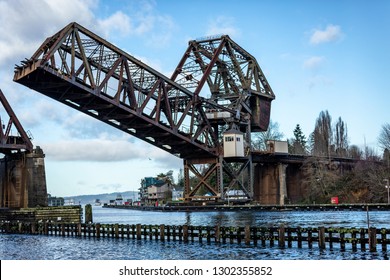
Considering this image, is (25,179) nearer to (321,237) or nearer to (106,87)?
(106,87)

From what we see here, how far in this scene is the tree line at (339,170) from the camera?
3172 inches

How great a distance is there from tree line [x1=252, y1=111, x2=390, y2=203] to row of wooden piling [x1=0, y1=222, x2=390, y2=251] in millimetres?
43495

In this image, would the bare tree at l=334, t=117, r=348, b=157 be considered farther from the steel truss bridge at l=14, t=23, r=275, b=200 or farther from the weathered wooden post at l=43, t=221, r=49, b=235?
the weathered wooden post at l=43, t=221, r=49, b=235

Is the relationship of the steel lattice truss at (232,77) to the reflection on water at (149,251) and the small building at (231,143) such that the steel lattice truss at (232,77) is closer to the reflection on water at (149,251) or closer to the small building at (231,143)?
the small building at (231,143)

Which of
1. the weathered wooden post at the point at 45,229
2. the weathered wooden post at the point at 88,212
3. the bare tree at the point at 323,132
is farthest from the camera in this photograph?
the bare tree at the point at 323,132

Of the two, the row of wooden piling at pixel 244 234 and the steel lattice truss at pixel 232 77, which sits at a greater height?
the steel lattice truss at pixel 232 77

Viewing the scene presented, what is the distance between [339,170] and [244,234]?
66.9 metres

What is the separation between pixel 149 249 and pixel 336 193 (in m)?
60.0

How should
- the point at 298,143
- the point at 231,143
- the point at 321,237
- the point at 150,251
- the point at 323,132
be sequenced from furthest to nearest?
the point at 298,143
the point at 323,132
the point at 231,143
the point at 150,251
the point at 321,237

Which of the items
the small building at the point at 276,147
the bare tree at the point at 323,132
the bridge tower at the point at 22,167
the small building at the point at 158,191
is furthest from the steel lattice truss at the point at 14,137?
the small building at the point at 158,191

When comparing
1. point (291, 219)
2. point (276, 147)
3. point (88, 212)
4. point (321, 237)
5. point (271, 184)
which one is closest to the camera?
point (321, 237)

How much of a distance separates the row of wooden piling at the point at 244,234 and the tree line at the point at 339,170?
43.5 m

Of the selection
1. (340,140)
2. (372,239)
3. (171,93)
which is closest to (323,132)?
(340,140)

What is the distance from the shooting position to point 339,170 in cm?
9694
